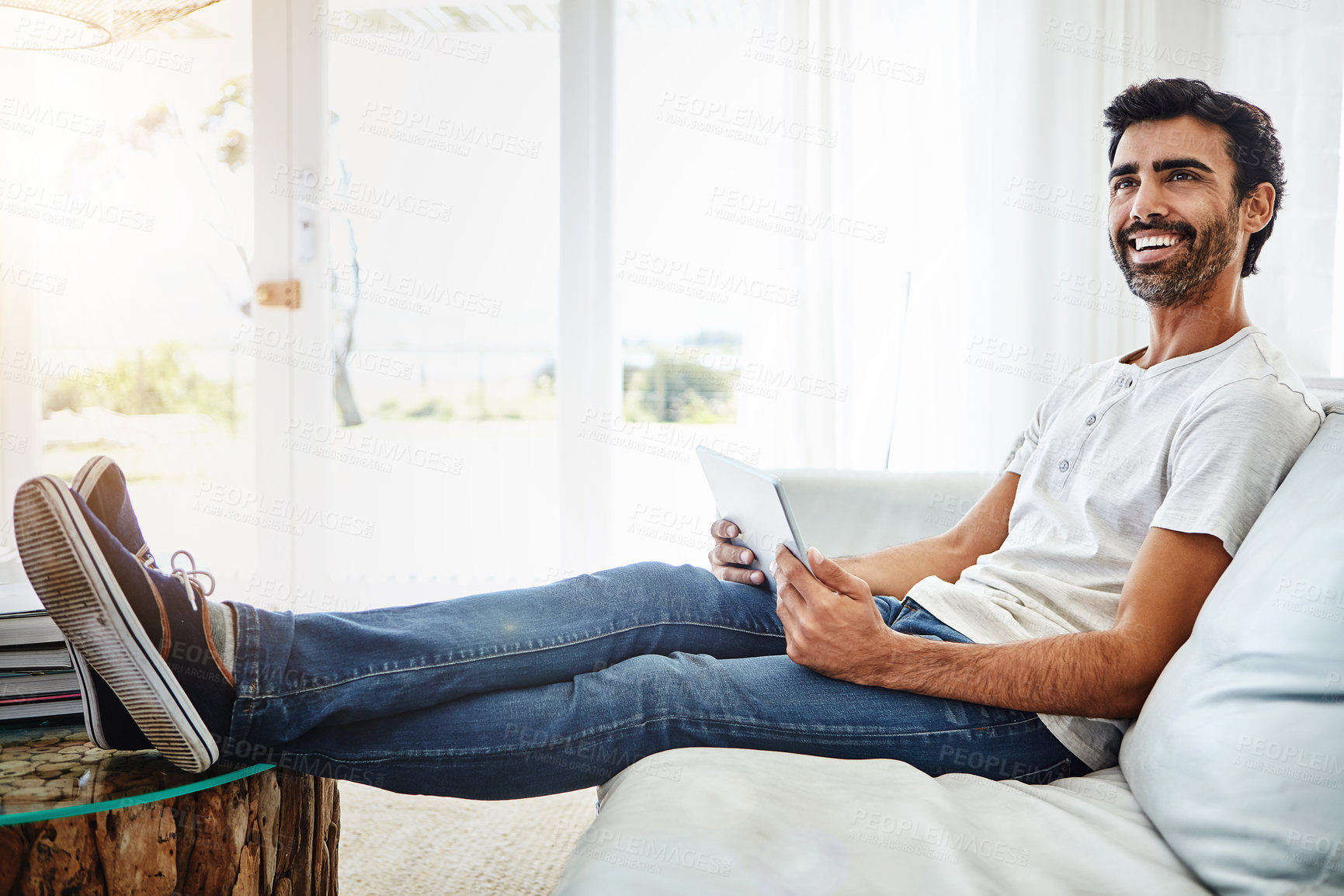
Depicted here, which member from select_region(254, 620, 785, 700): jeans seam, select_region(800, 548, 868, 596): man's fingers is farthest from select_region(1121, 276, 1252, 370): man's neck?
select_region(254, 620, 785, 700): jeans seam

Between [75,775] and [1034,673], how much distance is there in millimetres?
958

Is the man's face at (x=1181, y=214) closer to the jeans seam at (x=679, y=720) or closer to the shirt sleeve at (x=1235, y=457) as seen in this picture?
the shirt sleeve at (x=1235, y=457)

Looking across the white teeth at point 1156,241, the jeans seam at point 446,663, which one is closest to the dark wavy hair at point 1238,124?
the white teeth at point 1156,241

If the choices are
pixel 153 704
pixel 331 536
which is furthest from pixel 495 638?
pixel 331 536

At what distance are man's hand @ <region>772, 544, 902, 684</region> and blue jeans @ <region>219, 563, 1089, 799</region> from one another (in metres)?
0.02

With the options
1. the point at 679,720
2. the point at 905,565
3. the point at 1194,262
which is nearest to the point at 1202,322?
the point at 1194,262

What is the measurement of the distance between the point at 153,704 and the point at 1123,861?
85 centimetres

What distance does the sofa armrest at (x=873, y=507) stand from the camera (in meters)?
1.68

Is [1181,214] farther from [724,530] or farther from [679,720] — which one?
[679,720]

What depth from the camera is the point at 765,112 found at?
2.77m

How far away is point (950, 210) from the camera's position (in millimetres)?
2693

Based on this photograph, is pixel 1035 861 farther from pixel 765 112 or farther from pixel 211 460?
pixel 211 460

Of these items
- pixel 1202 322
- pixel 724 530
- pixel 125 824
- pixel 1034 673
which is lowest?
pixel 125 824

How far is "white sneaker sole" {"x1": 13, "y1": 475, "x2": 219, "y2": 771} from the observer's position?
2.73 ft
